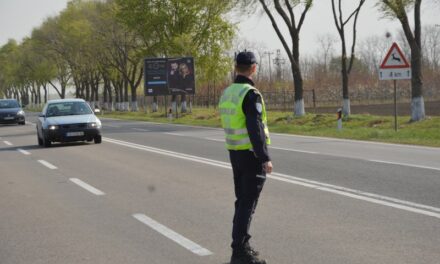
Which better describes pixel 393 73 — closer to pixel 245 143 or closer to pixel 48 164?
pixel 48 164

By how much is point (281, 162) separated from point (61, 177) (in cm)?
451

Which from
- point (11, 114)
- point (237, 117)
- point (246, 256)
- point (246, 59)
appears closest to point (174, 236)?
point (246, 256)

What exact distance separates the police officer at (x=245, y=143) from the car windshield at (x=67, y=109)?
52.3ft

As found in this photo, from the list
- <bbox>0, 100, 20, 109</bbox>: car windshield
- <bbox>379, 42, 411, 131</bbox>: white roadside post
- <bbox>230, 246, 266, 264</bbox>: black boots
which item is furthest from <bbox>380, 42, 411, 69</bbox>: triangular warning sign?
<bbox>0, 100, 20, 109</bbox>: car windshield

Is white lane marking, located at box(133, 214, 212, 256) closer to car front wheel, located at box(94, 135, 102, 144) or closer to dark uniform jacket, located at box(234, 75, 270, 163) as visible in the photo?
dark uniform jacket, located at box(234, 75, 270, 163)

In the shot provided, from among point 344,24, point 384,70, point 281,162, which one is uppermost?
point 344,24

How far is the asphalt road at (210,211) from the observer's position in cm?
578

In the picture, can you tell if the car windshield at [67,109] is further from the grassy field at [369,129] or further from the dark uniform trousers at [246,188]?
the dark uniform trousers at [246,188]

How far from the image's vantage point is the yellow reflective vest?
5.30 m

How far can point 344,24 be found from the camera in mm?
31688

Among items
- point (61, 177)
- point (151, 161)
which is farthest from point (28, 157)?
point (61, 177)

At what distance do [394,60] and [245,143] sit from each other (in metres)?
15.8

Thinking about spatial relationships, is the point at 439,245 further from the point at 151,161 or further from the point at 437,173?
the point at 151,161

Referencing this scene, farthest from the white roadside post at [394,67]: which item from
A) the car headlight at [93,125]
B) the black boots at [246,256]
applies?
the black boots at [246,256]
